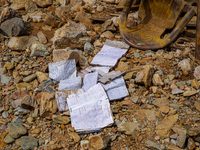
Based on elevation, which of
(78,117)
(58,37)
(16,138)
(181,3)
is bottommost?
(16,138)

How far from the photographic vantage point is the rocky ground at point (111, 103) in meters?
1.98

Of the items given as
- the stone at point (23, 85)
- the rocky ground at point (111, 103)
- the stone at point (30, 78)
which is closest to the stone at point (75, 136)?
the rocky ground at point (111, 103)

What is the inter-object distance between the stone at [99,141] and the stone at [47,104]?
592 mm

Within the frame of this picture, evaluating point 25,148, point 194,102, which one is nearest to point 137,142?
point 194,102

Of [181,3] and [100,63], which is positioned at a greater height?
[181,3]

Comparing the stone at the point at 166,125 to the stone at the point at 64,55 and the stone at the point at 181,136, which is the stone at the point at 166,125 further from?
the stone at the point at 64,55

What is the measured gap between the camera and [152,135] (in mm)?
1983

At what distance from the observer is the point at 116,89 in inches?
94.0

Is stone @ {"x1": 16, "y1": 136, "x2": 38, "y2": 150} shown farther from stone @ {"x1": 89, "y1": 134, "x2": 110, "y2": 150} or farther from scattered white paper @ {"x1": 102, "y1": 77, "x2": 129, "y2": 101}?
scattered white paper @ {"x1": 102, "y1": 77, "x2": 129, "y2": 101}

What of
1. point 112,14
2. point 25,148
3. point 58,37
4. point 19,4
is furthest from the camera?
point 19,4

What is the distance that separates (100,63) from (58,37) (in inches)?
31.0

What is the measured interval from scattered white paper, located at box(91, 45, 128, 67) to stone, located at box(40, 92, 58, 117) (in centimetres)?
85

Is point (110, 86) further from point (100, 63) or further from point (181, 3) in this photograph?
point (181, 3)

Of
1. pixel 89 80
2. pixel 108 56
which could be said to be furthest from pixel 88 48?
pixel 89 80
